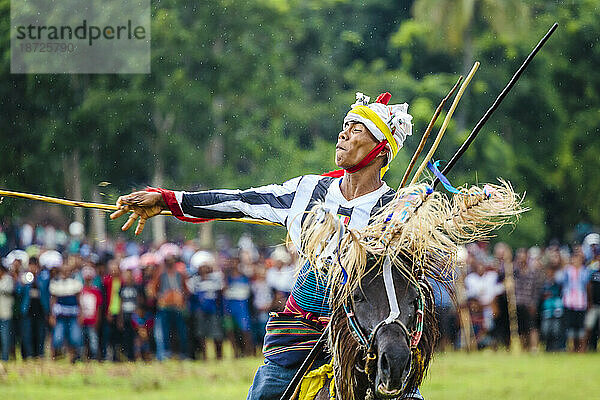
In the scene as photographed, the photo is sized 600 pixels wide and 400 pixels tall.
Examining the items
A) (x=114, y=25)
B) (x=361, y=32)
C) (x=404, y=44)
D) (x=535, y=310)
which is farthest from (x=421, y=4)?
(x=535, y=310)

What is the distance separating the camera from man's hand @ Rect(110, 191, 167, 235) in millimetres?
5336

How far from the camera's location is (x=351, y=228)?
15.4ft

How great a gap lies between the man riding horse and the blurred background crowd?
1024cm

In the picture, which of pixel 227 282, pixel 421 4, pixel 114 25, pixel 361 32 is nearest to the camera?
pixel 227 282

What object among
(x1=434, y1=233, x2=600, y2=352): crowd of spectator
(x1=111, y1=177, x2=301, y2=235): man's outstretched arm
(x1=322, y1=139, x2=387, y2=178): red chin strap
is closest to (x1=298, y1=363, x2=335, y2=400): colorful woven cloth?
(x1=111, y1=177, x2=301, y2=235): man's outstretched arm

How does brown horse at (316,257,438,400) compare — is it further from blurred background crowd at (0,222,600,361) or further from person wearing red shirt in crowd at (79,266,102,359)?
person wearing red shirt in crowd at (79,266,102,359)

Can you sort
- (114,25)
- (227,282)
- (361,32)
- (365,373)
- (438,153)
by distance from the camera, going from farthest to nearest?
1. (361,32)
2. (438,153)
3. (114,25)
4. (227,282)
5. (365,373)

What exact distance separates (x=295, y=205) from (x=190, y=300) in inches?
505

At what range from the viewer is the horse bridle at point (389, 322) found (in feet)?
14.8

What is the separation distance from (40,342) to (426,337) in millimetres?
12806

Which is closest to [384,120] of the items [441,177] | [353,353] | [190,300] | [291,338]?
[441,177]

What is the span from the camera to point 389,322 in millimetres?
4496

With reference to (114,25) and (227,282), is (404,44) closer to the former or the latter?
(114,25)

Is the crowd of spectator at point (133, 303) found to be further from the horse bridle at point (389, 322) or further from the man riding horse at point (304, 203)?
the horse bridle at point (389, 322)
